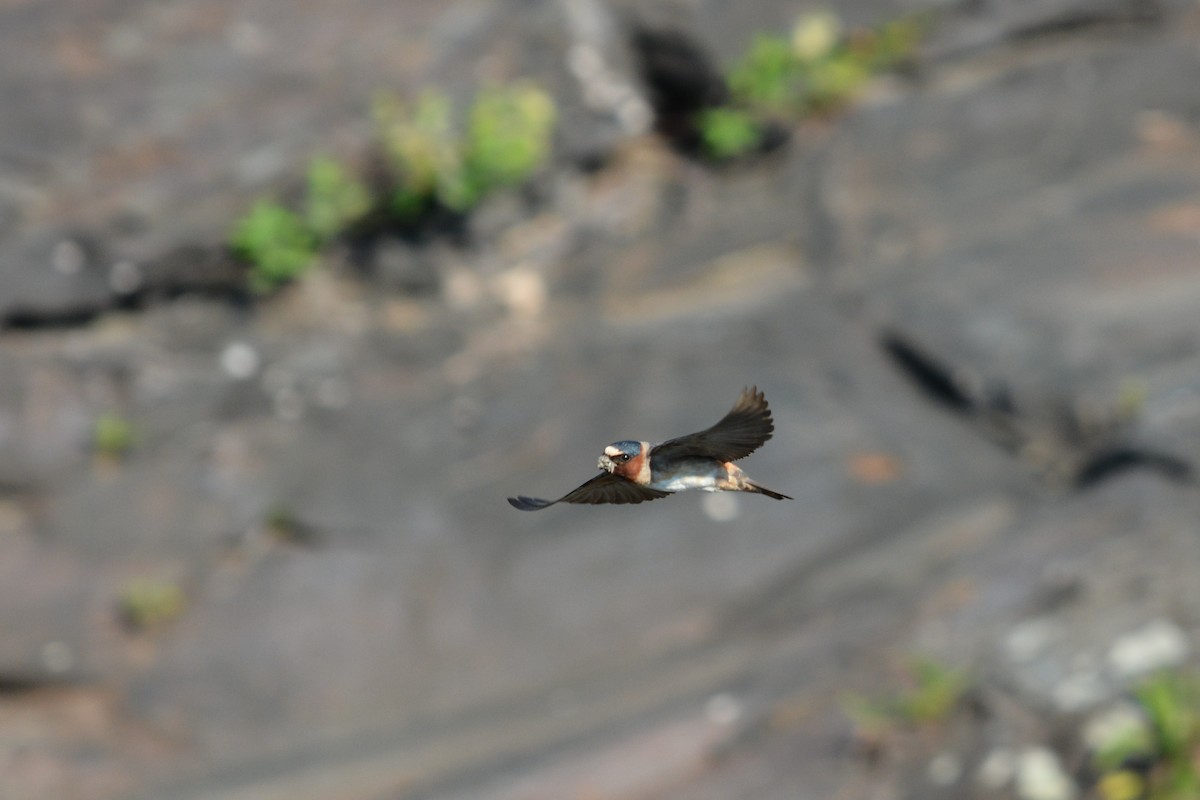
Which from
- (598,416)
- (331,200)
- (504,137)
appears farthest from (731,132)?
(331,200)

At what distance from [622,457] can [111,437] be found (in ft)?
18.6

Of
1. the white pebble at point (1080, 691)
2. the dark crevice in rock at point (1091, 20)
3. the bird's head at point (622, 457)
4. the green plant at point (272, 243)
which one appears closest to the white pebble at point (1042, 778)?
the white pebble at point (1080, 691)

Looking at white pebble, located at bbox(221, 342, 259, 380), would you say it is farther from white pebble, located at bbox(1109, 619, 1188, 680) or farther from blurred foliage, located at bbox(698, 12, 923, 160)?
white pebble, located at bbox(1109, 619, 1188, 680)

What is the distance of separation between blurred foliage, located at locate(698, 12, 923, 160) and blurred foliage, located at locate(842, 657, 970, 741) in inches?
148

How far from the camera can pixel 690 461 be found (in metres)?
1.68

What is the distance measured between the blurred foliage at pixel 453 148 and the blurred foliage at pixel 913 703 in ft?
12.1

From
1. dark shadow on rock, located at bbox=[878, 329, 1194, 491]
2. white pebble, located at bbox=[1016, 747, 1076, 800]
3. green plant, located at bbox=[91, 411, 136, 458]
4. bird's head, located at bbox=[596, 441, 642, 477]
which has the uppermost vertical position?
bird's head, located at bbox=[596, 441, 642, 477]

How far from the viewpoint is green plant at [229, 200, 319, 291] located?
286 inches

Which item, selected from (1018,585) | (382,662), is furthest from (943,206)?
(382,662)

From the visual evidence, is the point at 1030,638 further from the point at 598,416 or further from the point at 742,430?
the point at 742,430

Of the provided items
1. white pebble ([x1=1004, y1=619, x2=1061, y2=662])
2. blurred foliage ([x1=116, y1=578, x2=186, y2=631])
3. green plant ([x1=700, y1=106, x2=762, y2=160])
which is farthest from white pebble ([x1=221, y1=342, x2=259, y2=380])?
white pebble ([x1=1004, y1=619, x2=1061, y2=662])

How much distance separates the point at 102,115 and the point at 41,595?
105 inches

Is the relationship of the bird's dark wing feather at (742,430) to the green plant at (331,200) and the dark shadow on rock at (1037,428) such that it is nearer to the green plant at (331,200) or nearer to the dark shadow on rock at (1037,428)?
the dark shadow on rock at (1037,428)

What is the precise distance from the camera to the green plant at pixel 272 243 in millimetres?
7270
